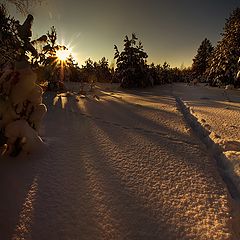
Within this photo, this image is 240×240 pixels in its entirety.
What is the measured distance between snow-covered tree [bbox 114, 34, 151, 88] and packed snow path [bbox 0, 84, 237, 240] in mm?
17358

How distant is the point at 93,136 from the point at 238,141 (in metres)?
3.44

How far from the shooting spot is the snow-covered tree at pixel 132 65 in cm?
2202

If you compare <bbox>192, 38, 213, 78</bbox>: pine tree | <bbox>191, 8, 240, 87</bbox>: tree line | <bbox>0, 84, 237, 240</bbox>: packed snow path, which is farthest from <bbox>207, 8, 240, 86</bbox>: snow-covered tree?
<bbox>192, 38, 213, 78</bbox>: pine tree

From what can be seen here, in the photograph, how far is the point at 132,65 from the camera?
22.4 meters

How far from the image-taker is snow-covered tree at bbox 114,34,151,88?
22016mm

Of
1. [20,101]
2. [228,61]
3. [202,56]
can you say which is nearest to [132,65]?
[228,61]

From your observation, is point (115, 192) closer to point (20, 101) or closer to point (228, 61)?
point (20, 101)

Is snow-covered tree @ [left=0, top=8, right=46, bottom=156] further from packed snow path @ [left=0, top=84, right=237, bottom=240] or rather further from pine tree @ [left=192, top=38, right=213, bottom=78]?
pine tree @ [left=192, top=38, right=213, bottom=78]

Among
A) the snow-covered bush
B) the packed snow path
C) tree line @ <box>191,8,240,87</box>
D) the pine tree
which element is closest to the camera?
the packed snow path

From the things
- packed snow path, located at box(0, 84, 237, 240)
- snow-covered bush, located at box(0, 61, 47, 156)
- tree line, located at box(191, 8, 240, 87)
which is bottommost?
packed snow path, located at box(0, 84, 237, 240)

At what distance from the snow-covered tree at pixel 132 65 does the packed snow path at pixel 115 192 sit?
683 inches

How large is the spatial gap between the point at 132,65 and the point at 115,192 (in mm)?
20458

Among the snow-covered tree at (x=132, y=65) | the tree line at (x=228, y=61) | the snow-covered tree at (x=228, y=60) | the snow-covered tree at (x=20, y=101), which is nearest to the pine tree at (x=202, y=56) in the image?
the tree line at (x=228, y=61)

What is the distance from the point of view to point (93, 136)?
18.1 ft
